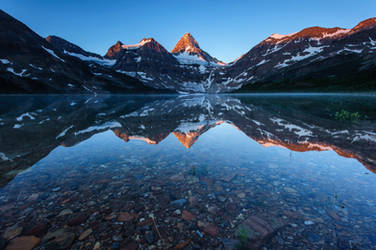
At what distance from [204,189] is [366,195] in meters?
5.13

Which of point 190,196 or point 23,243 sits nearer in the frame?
point 23,243

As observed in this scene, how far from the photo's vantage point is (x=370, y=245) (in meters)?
3.89

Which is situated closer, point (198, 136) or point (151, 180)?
point (151, 180)

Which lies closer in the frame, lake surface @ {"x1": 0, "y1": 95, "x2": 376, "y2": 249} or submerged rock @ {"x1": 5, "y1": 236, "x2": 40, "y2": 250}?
submerged rock @ {"x1": 5, "y1": 236, "x2": 40, "y2": 250}

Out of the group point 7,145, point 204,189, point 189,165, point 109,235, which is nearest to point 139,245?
point 109,235

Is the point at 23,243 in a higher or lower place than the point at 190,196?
higher

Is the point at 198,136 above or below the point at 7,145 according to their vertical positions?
below

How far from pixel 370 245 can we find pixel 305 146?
311 inches

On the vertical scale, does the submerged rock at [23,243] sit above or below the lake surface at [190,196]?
Result: above

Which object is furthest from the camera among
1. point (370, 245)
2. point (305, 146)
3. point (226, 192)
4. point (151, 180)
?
point (305, 146)

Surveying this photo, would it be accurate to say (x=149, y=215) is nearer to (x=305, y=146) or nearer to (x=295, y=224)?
(x=295, y=224)

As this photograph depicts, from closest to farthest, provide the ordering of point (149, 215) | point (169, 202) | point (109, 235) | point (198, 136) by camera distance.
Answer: point (109, 235) < point (149, 215) < point (169, 202) < point (198, 136)

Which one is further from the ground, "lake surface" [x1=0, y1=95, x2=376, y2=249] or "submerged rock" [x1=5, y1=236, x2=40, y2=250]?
"submerged rock" [x1=5, y1=236, x2=40, y2=250]

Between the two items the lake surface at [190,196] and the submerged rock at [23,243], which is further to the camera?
the lake surface at [190,196]
